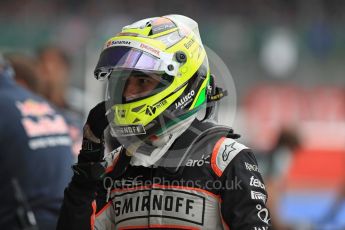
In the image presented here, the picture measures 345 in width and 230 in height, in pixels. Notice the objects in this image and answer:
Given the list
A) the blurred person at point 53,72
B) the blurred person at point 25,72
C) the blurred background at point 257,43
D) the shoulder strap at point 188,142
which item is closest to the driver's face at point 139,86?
the shoulder strap at point 188,142

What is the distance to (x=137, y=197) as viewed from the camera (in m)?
3.35

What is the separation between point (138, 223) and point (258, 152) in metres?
11.6

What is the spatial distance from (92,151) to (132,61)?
395 millimetres

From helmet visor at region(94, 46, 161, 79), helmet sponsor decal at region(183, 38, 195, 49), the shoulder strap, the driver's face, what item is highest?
helmet sponsor decal at region(183, 38, 195, 49)

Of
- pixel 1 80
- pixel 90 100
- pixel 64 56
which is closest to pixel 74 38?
pixel 90 100

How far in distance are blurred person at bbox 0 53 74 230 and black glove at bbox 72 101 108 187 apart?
6.33 feet

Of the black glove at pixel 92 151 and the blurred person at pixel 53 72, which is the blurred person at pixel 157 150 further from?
the blurred person at pixel 53 72

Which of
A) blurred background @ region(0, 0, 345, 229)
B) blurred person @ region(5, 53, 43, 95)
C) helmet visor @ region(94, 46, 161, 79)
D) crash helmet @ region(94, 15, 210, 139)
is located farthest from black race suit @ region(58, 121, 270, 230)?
blurred background @ region(0, 0, 345, 229)

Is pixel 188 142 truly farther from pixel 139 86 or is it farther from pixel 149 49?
pixel 149 49

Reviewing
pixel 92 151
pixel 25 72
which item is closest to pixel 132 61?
pixel 92 151

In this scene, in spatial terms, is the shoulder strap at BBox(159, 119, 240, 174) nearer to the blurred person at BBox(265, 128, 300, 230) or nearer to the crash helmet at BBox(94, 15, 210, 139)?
the crash helmet at BBox(94, 15, 210, 139)

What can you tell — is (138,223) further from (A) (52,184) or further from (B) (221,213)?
(A) (52,184)

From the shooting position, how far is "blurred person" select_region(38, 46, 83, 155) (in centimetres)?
727

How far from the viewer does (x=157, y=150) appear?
3377 mm
